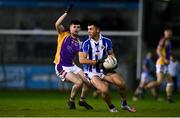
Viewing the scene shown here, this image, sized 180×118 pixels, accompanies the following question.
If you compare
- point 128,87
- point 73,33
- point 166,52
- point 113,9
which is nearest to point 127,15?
point 113,9

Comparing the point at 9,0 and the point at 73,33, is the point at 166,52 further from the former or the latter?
the point at 9,0

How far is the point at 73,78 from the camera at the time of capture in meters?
19.4

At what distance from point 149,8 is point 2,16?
690 cm

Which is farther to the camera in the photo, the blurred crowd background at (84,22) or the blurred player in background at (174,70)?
the blurred crowd background at (84,22)

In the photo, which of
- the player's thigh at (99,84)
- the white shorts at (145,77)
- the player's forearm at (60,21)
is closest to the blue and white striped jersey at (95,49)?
the player's thigh at (99,84)

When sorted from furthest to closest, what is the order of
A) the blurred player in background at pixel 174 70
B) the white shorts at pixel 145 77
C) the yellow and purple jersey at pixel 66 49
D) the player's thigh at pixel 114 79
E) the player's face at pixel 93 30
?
the blurred player in background at pixel 174 70 < the white shorts at pixel 145 77 < the yellow and purple jersey at pixel 66 49 < the player's face at pixel 93 30 < the player's thigh at pixel 114 79

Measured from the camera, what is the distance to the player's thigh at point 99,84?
1828 centimetres

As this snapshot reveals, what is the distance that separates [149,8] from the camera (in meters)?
36.4

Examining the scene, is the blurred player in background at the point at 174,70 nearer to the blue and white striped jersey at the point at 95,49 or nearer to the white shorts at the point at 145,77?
the white shorts at the point at 145,77

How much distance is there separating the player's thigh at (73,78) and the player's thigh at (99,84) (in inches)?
33.5

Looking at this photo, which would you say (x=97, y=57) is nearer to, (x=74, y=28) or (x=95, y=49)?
(x=95, y=49)

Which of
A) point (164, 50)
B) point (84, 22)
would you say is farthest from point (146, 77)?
point (84, 22)

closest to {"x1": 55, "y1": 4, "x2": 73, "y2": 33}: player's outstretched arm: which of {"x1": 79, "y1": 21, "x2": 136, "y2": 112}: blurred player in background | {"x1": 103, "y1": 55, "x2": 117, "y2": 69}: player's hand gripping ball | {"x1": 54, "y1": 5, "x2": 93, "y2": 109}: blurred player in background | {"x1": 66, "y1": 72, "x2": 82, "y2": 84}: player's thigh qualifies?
{"x1": 54, "y1": 5, "x2": 93, "y2": 109}: blurred player in background

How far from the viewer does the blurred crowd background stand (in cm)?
3588
